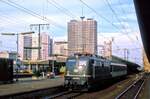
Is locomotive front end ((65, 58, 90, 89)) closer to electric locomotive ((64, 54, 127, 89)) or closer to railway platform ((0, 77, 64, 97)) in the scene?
electric locomotive ((64, 54, 127, 89))

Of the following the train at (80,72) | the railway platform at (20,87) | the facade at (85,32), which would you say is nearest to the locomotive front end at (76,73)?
the train at (80,72)

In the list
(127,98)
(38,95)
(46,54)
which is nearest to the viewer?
(38,95)

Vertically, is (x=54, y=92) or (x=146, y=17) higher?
(x=146, y=17)

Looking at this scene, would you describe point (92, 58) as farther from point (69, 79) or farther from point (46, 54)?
point (46, 54)

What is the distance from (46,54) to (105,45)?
4884cm

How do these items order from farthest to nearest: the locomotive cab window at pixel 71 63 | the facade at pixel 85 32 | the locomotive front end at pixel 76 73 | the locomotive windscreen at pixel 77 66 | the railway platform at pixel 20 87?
the facade at pixel 85 32, the locomotive cab window at pixel 71 63, the locomotive windscreen at pixel 77 66, the locomotive front end at pixel 76 73, the railway platform at pixel 20 87

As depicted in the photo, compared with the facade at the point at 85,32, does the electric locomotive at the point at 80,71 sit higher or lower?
lower

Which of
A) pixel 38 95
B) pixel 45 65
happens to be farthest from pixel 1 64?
pixel 45 65

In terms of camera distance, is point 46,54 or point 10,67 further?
point 46,54

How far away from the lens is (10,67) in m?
46.9

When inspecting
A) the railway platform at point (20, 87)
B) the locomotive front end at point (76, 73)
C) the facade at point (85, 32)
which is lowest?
the railway platform at point (20, 87)

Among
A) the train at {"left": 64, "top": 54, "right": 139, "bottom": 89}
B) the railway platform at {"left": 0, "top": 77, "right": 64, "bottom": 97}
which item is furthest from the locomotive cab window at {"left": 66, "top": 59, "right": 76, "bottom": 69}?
the railway platform at {"left": 0, "top": 77, "right": 64, "bottom": 97}

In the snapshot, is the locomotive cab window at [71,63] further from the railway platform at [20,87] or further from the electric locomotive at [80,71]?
the railway platform at [20,87]

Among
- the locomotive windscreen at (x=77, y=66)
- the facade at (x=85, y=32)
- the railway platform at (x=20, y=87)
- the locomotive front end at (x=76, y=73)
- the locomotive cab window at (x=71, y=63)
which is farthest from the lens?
the facade at (x=85, y=32)
